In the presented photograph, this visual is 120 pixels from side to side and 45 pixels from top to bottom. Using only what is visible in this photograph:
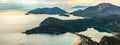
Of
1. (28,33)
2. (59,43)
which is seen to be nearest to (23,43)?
(59,43)

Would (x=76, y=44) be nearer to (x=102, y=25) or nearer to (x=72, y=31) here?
(x=72, y=31)

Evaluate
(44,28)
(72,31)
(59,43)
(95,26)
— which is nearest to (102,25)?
(95,26)

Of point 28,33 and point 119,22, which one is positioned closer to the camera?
point 28,33

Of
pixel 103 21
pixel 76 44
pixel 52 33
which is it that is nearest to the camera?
pixel 76 44

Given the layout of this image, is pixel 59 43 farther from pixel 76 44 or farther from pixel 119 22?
pixel 119 22

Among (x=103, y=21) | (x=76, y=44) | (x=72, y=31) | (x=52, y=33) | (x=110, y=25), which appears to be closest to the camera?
(x=76, y=44)

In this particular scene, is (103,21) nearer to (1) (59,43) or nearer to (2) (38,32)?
(2) (38,32)

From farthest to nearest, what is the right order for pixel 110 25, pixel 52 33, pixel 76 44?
1. pixel 110 25
2. pixel 52 33
3. pixel 76 44

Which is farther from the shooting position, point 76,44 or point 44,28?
point 44,28

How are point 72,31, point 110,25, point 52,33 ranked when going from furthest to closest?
point 110,25 < point 72,31 < point 52,33
